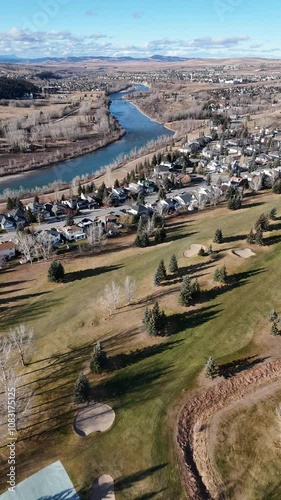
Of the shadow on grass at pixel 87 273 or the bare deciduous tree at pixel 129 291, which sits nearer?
the bare deciduous tree at pixel 129 291

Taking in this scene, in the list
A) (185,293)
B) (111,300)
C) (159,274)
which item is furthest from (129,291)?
(185,293)

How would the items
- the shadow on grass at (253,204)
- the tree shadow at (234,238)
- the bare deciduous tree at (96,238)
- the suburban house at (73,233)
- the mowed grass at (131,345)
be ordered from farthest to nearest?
1. the shadow on grass at (253,204)
2. the suburban house at (73,233)
3. the bare deciduous tree at (96,238)
4. the tree shadow at (234,238)
5. the mowed grass at (131,345)

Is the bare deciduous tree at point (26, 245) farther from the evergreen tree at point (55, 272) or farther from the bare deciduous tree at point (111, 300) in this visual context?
the bare deciduous tree at point (111, 300)

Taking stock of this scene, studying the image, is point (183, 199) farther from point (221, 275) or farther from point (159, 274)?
point (221, 275)

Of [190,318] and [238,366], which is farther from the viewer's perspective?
[190,318]

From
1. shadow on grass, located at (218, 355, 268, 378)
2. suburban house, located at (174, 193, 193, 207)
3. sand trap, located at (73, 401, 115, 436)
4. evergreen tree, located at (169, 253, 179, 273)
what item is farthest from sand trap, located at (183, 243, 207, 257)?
sand trap, located at (73, 401, 115, 436)

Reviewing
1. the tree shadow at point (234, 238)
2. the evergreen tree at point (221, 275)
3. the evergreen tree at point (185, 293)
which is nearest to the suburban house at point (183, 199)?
the tree shadow at point (234, 238)

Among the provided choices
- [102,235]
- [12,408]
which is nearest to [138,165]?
[102,235]

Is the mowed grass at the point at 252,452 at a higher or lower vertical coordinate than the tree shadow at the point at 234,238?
lower
